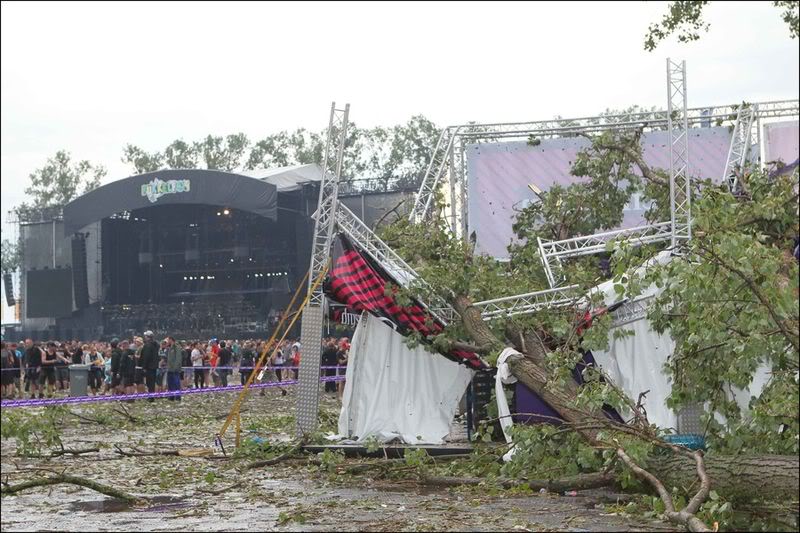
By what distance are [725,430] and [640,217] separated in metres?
11.4

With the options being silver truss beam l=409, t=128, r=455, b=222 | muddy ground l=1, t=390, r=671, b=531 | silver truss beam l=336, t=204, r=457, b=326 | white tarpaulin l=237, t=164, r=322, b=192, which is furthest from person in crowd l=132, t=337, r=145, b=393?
white tarpaulin l=237, t=164, r=322, b=192

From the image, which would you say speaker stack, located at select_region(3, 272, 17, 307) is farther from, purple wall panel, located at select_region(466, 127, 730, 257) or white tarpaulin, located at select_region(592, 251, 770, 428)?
white tarpaulin, located at select_region(592, 251, 770, 428)

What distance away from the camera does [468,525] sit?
8.84 meters

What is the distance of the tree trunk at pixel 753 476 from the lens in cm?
822

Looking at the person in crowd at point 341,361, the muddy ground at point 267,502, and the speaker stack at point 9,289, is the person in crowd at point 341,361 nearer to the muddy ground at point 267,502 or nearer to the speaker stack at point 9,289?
the muddy ground at point 267,502

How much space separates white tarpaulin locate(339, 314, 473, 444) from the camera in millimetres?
15391

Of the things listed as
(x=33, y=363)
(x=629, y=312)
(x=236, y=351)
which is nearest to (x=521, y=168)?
(x=629, y=312)

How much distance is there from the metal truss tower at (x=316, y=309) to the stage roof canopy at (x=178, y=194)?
90.5 feet

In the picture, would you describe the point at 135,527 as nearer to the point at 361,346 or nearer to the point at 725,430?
the point at 725,430

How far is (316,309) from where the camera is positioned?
15.2m

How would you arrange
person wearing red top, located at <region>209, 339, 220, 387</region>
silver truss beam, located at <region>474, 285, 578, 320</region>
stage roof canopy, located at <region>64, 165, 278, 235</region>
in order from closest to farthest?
silver truss beam, located at <region>474, 285, 578, 320</region>
person wearing red top, located at <region>209, 339, 220, 387</region>
stage roof canopy, located at <region>64, 165, 278, 235</region>

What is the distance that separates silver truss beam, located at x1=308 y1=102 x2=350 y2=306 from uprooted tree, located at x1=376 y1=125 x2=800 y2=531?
1.35 meters

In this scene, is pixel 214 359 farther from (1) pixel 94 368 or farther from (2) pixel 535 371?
(2) pixel 535 371

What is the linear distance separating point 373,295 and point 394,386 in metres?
1.44
